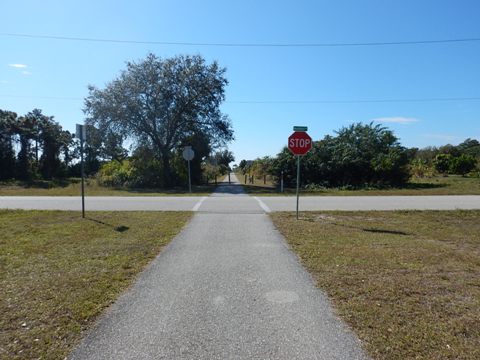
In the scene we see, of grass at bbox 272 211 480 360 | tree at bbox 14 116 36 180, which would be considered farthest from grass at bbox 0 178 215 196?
tree at bbox 14 116 36 180

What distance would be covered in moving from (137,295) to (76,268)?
5.44 feet

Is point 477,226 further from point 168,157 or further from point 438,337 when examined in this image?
point 168,157

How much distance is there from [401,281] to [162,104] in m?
25.9

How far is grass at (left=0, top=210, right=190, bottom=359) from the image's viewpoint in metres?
3.41

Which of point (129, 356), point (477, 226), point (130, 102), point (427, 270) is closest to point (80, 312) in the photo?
point (129, 356)

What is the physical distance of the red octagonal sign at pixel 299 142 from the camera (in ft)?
36.3

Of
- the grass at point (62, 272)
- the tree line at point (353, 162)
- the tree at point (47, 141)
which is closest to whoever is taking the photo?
the grass at point (62, 272)

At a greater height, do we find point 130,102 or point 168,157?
point 130,102

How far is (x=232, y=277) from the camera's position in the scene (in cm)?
517

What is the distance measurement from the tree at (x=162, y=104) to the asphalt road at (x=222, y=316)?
23.7m

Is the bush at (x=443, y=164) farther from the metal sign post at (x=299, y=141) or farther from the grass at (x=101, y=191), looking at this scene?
the metal sign post at (x=299, y=141)

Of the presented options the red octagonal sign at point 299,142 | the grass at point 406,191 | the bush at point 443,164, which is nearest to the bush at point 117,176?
the grass at point 406,191

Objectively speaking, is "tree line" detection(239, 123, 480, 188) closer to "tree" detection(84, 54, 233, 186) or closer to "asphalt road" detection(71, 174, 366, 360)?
"tree" detection(84, 54, 233, 186)

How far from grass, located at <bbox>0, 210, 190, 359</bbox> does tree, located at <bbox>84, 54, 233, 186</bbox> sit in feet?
62.3
